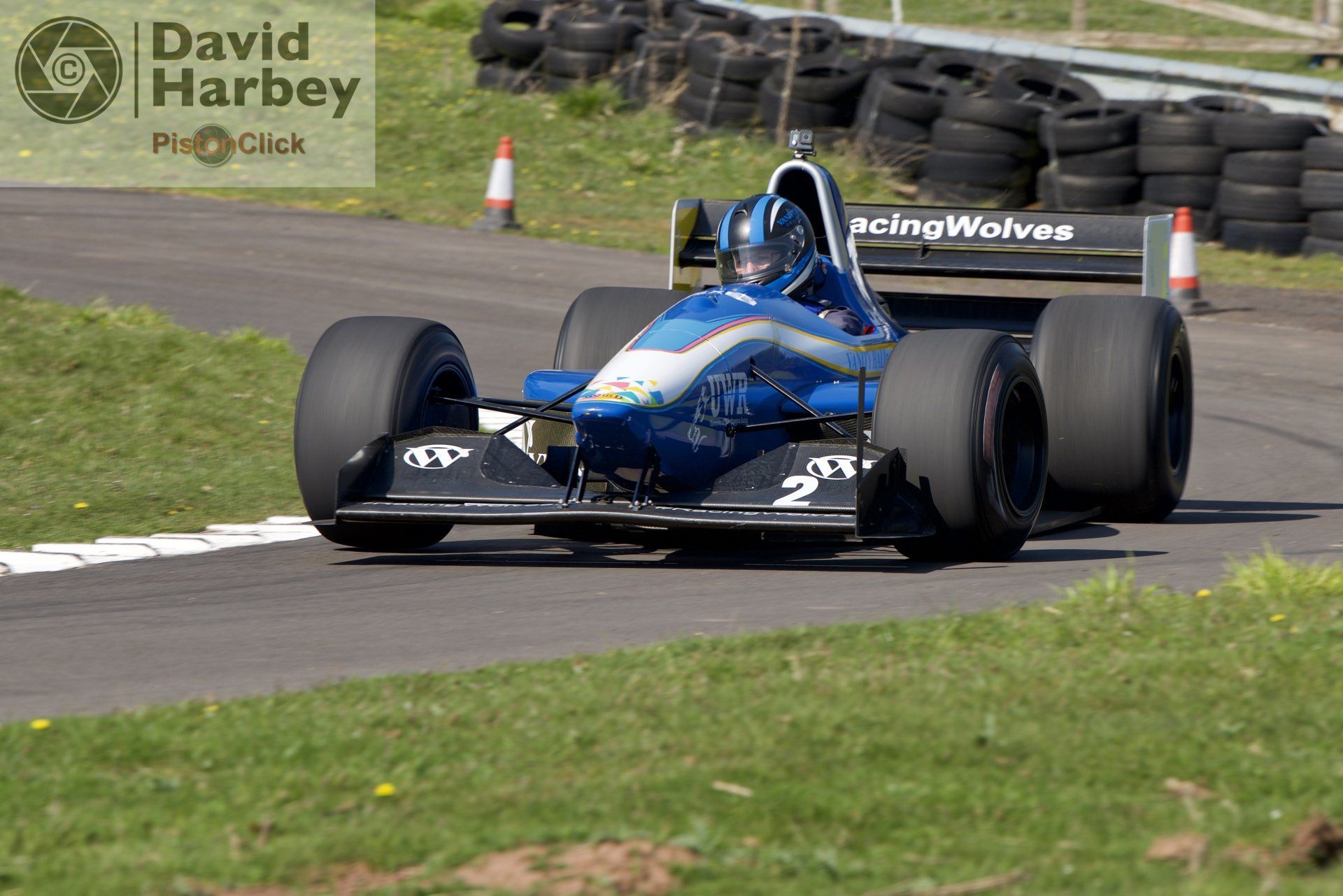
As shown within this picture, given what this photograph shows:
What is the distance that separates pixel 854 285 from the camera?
841 cm

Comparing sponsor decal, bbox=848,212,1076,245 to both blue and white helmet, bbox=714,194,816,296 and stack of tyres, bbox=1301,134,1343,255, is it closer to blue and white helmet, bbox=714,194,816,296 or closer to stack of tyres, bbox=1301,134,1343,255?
blue and white helmet, bbox=714,194,816,296

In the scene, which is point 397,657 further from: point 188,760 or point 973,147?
point 973,147

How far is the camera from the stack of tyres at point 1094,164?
16.2 m

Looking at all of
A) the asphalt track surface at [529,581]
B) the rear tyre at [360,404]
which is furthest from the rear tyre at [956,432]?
the rear tyre at [360,404]

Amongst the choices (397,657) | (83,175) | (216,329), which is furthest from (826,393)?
(83,175)

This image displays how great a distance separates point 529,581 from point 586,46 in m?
14.6

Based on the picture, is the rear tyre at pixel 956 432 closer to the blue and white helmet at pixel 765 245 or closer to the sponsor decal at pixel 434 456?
the blue and white helmet at pixel 765 245

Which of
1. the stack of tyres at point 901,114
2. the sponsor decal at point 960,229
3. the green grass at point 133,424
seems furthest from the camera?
the stack of tyres at point 901,114

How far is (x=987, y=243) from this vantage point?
32.0 feet

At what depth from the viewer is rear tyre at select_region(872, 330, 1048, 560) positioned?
262 inches

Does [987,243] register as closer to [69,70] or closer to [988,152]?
[988,152]

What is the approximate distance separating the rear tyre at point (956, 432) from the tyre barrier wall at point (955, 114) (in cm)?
959

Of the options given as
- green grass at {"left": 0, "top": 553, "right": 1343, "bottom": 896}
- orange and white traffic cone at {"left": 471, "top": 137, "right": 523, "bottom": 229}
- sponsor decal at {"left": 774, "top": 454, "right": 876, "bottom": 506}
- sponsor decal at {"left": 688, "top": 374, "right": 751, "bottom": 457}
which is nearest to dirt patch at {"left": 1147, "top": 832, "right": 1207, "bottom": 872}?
green grass at {"left": 0, "top": 553, "right": 1343, "bottom": 896}

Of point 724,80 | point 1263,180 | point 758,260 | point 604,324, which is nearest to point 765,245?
point 758,260
